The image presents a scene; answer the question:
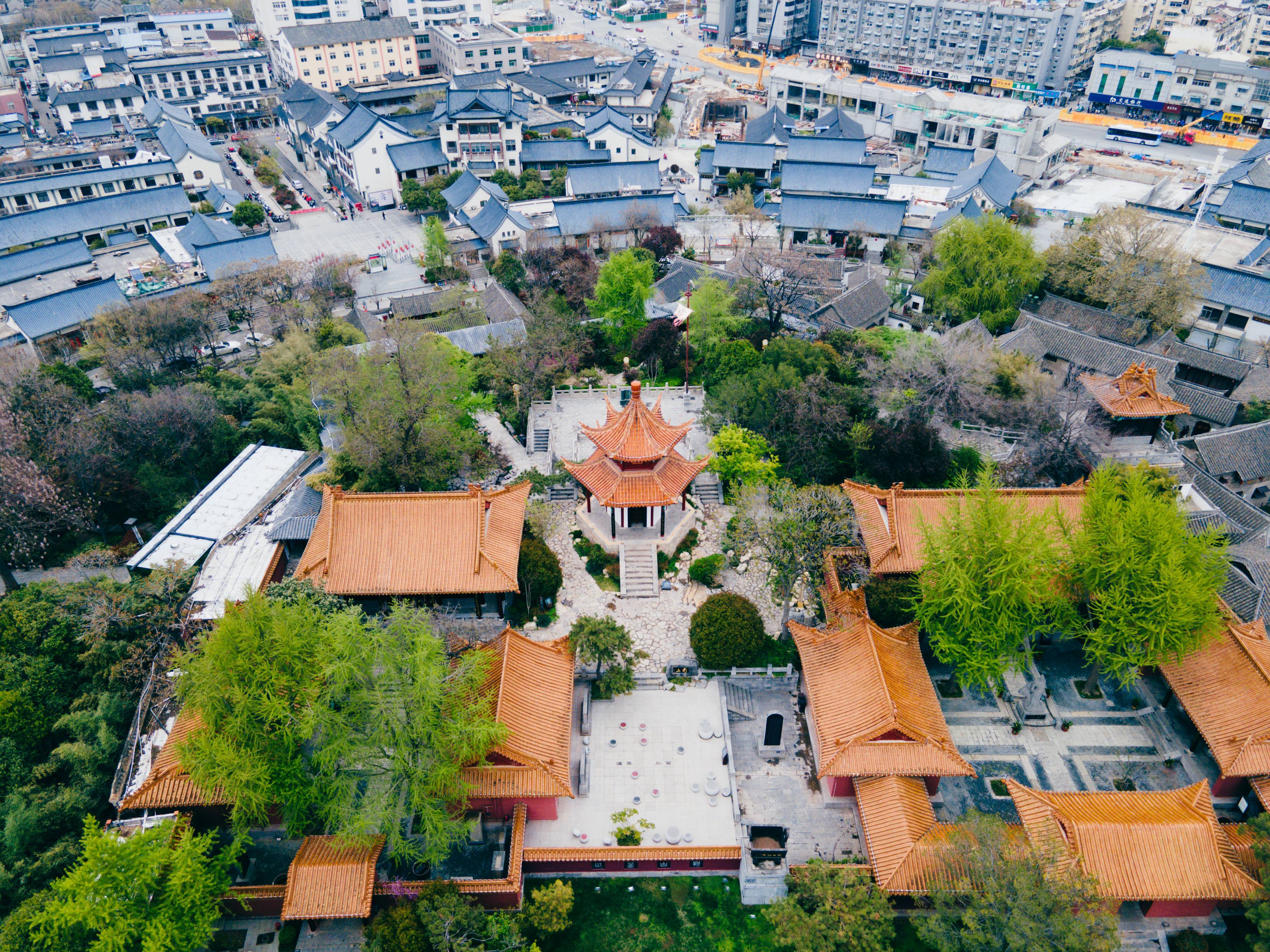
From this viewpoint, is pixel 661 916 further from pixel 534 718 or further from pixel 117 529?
pixel 117 529

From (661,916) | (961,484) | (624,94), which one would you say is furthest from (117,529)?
(624,94)

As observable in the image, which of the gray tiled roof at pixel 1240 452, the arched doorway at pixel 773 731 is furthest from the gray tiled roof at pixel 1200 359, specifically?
the arched doorway at pixel 773 731

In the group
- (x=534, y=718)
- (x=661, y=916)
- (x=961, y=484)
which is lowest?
(x=661, y=916)

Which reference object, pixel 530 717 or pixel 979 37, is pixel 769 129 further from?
pixel 530 717

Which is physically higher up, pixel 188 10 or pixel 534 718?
pixel 188 10

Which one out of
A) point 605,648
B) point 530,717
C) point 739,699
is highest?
point 530,717

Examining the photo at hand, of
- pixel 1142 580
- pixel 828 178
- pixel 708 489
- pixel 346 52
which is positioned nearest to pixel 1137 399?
pixel 1142 580
